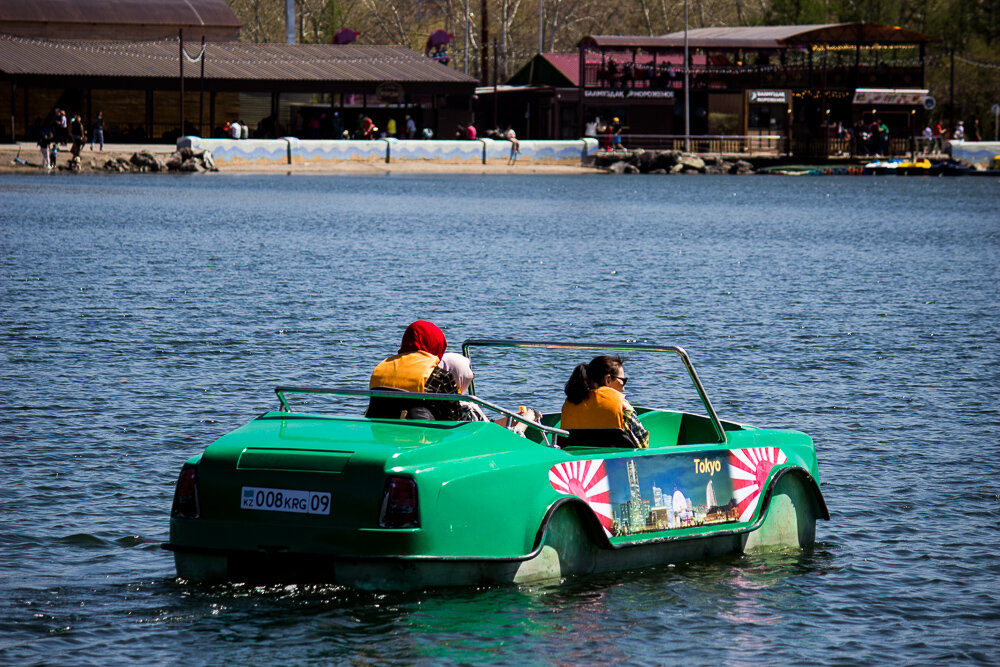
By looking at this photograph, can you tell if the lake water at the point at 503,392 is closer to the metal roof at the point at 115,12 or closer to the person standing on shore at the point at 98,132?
the person standing on shore at the point at 98,132

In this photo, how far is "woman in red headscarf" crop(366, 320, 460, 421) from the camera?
28.1 ft

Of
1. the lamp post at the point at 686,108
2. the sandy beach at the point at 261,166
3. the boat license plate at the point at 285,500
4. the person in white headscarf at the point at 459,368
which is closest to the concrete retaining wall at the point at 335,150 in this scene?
the sandy beach at the point at 261,166

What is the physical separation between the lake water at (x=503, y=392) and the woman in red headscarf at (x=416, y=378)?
1042 millimetres

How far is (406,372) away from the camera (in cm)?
866

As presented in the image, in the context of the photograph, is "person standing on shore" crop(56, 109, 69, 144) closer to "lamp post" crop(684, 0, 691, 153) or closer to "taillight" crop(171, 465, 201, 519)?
"lamp post" crop(684, 0, 691, 153)

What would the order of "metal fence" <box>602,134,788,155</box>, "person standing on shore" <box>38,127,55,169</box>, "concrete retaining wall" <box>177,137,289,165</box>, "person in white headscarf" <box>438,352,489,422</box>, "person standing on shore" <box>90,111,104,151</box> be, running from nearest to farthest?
"person in white headscarf" <box>438,352,489,422</box> → "person standing on shore" <box>38,127,55,169</box> → "person standing on shore" <box>90,111,104,151</box> → "concrete retaining wall" <box>177,137,289,165</box> → "metal fence" <box>602,134,788,155</box>

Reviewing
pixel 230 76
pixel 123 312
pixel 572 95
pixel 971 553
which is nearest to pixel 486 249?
pixel 123 312

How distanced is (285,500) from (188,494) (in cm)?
59

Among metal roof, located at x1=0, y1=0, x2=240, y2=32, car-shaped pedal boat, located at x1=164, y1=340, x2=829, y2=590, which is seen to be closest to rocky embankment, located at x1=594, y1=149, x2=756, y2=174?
metal roof, located at x1=0, y1=0, x2=240, y2=32

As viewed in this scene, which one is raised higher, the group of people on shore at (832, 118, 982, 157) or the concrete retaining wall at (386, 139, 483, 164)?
the group of people on shore at (832, 118, 982, 157)

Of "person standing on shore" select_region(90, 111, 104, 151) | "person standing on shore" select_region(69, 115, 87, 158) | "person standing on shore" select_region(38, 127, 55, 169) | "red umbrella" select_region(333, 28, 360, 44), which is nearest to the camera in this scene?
"person standing on shore" select_region(38, 127, 55, 169)

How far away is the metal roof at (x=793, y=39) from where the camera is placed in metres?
85.9

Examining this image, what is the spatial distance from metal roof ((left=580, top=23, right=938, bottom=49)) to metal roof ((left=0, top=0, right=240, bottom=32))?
21495 millimetres

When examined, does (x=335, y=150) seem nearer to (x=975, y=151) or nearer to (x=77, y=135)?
(x=77, y=135)
